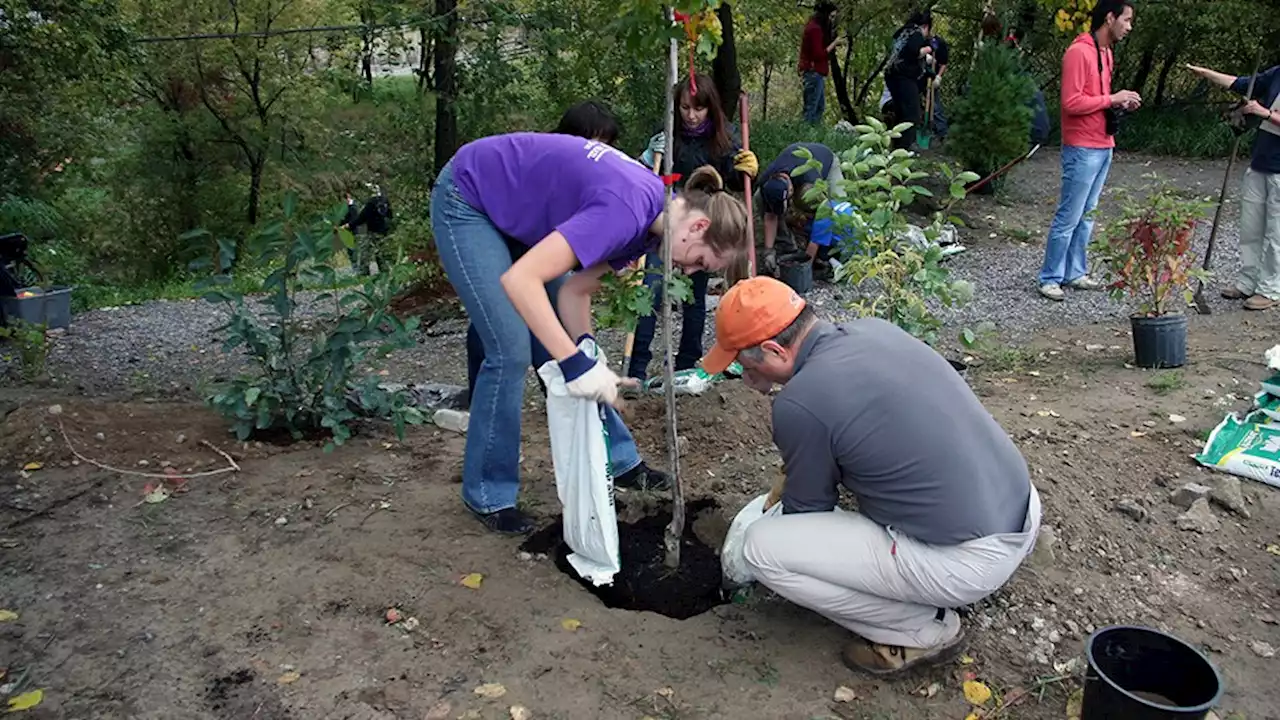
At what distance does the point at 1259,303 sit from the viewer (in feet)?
19.7

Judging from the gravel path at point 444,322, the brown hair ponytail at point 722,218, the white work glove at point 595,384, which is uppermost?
the brown hair ponytail at point 722,218

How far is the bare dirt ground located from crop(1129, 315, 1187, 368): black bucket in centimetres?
70

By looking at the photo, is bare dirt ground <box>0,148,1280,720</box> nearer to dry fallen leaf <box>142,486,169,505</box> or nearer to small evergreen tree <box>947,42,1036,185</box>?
dry fallen leaf <box>142,486,169,505</box>

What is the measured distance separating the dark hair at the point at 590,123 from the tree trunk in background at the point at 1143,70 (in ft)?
35.3

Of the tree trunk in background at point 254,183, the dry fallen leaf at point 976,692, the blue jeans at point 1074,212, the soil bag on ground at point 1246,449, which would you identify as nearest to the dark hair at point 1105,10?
the blue jeans at point 1074,212

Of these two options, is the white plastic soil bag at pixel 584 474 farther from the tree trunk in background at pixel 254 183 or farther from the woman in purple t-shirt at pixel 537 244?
the tree trunk in background at pixel 254 183

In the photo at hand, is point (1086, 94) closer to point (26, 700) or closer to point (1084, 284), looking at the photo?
point (1084, 284)

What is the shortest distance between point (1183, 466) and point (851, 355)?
2.19 m

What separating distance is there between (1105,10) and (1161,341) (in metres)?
2.31

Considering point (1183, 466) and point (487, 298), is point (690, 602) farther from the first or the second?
point (1183, 466)

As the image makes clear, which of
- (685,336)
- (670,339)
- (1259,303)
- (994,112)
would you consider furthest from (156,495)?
(994,112)

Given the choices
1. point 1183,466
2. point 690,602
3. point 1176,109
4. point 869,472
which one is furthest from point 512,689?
point 1176,109

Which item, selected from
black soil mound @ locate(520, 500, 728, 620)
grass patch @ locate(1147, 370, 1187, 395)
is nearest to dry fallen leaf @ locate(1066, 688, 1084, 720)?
black soil mound @ locate(520, 500, 728, 620)

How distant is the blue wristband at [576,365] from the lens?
8.70 feet
